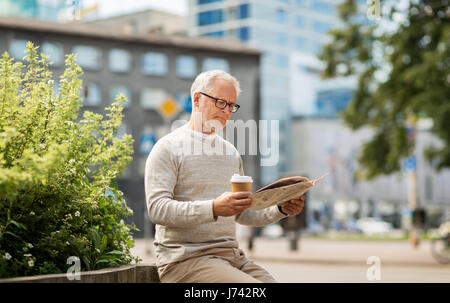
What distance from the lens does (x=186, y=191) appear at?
300 cm

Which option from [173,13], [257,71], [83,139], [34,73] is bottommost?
[83,139]

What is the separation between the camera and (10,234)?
3.02m

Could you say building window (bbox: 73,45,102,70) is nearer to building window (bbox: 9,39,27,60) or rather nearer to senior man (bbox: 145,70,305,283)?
building window (bbox: 9,39,27,60)

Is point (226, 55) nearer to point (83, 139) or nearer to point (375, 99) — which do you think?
point (375, 99)

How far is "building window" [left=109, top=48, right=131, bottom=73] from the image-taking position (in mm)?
48500

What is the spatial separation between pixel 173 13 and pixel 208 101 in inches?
2599

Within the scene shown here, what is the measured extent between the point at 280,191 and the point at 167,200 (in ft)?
1.47

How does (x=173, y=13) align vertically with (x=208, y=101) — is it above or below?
above

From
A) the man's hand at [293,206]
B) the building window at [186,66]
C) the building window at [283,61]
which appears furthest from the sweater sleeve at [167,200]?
the building window at [283,61]

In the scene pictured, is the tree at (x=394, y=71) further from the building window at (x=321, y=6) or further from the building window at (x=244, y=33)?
the building window at (x=321, y=6)

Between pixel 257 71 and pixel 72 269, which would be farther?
pixel 257 71

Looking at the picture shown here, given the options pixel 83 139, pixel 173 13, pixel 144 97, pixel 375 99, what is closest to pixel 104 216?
pixel 83 139

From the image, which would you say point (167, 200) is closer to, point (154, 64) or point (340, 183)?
point (154, 64)

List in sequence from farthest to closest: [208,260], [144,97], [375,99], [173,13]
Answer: [173,13]
[144,97]
[375,99]
[208,260]
